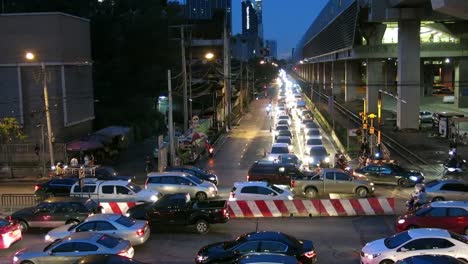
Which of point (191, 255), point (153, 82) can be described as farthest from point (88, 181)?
point (153, 82)

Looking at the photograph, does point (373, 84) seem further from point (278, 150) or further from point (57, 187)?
point (57, 187)

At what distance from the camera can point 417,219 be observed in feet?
63.0

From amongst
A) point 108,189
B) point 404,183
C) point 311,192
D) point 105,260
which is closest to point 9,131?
point 108,189

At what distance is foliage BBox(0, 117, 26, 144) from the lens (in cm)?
3831

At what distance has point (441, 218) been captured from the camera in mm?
19141

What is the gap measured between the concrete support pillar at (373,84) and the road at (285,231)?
176ft

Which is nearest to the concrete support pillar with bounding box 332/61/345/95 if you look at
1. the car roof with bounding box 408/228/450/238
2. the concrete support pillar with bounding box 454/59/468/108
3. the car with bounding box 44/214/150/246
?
the concrete support pillar with bounding box 454/59/468/108

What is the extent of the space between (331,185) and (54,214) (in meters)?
12.9

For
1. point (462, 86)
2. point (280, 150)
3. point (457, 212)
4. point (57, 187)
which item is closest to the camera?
point (457, 212)

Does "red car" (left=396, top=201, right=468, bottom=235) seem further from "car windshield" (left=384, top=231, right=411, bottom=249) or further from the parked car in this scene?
the parked car

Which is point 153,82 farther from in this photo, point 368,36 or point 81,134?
point 368,36

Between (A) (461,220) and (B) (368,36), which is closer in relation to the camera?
(A) (461,220)

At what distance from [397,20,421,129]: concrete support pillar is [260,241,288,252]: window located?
43269mm

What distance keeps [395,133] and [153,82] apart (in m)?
28.2
